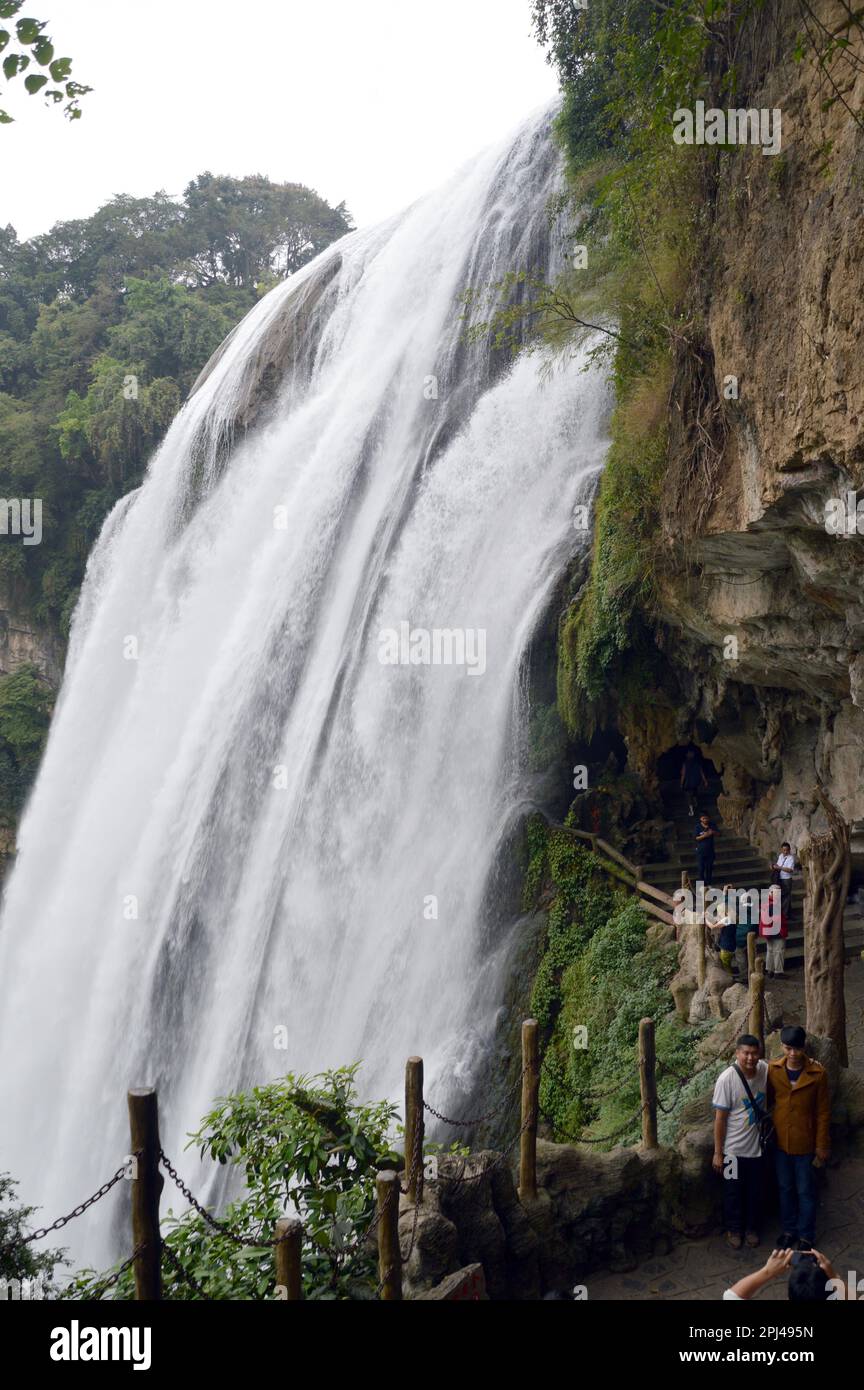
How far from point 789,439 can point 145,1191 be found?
627cm

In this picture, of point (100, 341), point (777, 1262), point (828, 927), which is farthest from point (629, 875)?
point (100, 341)

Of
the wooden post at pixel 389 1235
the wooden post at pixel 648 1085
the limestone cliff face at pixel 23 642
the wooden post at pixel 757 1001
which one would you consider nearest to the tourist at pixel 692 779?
the wooden post at pixel 757 1001

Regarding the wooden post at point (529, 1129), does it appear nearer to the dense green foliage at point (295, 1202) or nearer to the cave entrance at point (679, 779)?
the dense green foliage at point (295, 1202)

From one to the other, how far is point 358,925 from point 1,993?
1004 cm

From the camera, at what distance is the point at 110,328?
1398 inches

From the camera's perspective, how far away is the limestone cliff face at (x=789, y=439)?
6551mm

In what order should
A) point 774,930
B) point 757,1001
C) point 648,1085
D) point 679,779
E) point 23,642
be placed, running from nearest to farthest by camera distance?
point 648,1085 < point 757,1001 < point 774,930 < point 679,779 < point 23,642

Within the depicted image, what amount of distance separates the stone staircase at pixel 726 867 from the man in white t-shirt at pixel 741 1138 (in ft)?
16.8

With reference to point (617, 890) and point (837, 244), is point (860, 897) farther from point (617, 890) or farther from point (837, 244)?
point (837, 244)

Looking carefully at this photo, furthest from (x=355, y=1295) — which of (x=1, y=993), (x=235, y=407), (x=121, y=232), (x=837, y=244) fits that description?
(x=121, y=232)

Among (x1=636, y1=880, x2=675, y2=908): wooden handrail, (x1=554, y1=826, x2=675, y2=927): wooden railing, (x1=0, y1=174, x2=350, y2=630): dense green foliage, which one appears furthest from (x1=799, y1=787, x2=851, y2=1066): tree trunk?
(x1=0, y1=174, x2=350, y2=630): dense green foliage

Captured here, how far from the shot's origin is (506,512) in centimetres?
1436

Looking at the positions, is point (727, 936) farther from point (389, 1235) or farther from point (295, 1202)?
point (389, 1235)

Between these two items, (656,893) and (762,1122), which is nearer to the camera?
(762,1122)
